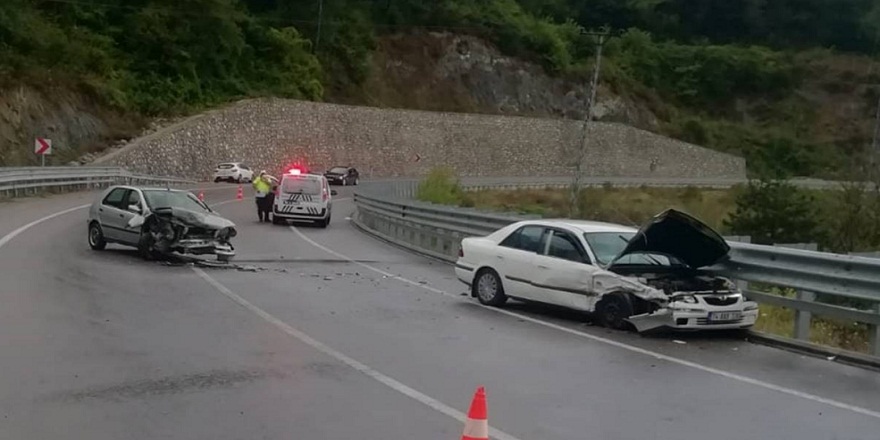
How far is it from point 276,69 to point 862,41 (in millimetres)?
77273

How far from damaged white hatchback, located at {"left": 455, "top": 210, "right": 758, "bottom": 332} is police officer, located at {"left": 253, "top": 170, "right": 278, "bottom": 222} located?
64.1ft

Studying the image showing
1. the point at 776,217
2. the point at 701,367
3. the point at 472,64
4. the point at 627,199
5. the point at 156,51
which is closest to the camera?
the point at 701,367

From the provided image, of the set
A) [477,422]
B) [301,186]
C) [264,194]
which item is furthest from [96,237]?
[477,422]

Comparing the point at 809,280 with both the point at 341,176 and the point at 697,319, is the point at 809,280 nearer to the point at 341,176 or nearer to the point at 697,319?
the point at 697,319

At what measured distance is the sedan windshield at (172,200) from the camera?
2112 cm

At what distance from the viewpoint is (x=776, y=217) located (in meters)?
35.5

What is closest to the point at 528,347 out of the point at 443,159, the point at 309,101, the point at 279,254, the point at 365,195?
the point at 279,254

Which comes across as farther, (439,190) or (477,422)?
(439,190)

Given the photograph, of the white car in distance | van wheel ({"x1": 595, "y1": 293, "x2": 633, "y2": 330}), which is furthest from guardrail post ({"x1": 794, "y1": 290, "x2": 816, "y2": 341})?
the white car in distance

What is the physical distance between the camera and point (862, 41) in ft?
404

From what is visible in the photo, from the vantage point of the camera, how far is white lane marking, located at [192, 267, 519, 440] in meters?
8.32

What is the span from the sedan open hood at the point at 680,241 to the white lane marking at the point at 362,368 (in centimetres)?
396

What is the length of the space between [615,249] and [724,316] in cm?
198

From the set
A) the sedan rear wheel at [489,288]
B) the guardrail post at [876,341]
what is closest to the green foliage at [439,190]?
the sedan rear wheel at [489,288]
